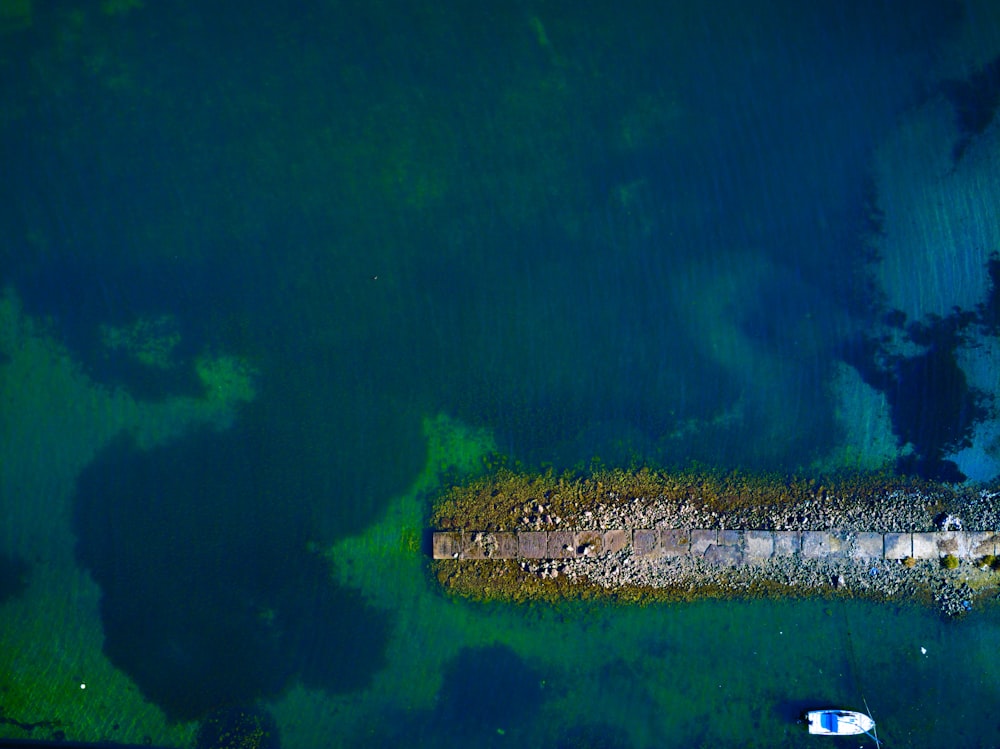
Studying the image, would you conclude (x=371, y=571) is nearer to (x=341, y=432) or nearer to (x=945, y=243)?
(x=341, y=432)

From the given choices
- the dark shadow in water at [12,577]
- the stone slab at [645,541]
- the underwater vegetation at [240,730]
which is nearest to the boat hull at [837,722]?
the stone slab at [645,541]

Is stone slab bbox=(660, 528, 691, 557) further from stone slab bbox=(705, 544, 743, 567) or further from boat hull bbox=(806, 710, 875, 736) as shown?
boat hull bbox=(806, 710, 875, 736)

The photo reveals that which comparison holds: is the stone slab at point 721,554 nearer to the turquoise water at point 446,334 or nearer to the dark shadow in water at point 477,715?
the turquoise water at point 446,334

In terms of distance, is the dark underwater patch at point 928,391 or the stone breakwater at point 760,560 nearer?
the stone breakwater at point 760,560

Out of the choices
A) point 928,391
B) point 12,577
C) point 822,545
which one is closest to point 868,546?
point 822,545

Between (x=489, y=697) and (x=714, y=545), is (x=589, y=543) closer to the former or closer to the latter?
(x=714, y=545)

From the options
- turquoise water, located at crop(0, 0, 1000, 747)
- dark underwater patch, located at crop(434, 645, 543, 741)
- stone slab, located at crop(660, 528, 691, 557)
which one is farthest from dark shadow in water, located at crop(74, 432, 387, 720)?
stone slab, located at crop(660, 528, 691, 557)

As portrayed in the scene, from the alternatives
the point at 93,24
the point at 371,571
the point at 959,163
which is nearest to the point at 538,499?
the point at 371,571
